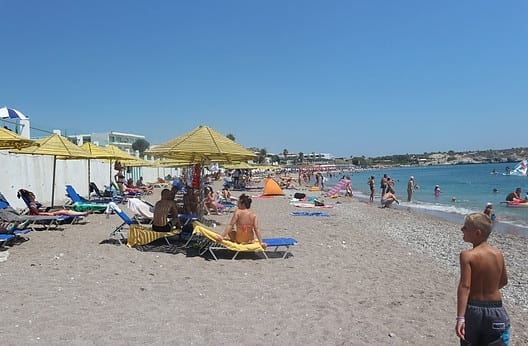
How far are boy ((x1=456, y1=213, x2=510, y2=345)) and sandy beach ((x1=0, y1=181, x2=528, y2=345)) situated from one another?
1540 millimetres

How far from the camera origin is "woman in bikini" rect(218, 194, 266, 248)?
7168 millimetres

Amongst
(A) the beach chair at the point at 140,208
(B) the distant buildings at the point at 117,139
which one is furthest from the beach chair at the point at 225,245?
(B) the distant buildings at the point at 117,139

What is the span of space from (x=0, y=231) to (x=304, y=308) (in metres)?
5.65

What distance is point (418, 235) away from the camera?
11.7m

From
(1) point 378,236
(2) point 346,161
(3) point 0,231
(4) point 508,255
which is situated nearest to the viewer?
(3) point 0,231

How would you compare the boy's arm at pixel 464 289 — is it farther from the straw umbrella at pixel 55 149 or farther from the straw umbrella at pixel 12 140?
the straw umbrella at pixel 55 149

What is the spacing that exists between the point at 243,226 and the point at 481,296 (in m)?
4.86

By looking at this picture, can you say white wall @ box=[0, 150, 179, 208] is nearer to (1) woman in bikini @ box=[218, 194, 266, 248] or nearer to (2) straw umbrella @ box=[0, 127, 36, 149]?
(2) straw umbrella @ box=[0, 127, 36, 149]

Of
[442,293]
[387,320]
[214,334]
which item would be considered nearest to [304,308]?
[387,320]

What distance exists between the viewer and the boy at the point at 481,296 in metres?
2.75

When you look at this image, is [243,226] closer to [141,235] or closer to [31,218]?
[141,235]

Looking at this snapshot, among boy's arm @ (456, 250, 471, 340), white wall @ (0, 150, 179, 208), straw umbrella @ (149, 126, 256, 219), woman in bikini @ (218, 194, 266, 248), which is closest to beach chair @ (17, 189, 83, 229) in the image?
straw umbrella @ (149, 126, 256, 219)

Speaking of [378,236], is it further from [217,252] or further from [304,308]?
[304,308]

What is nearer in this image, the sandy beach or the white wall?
the sandy beach
